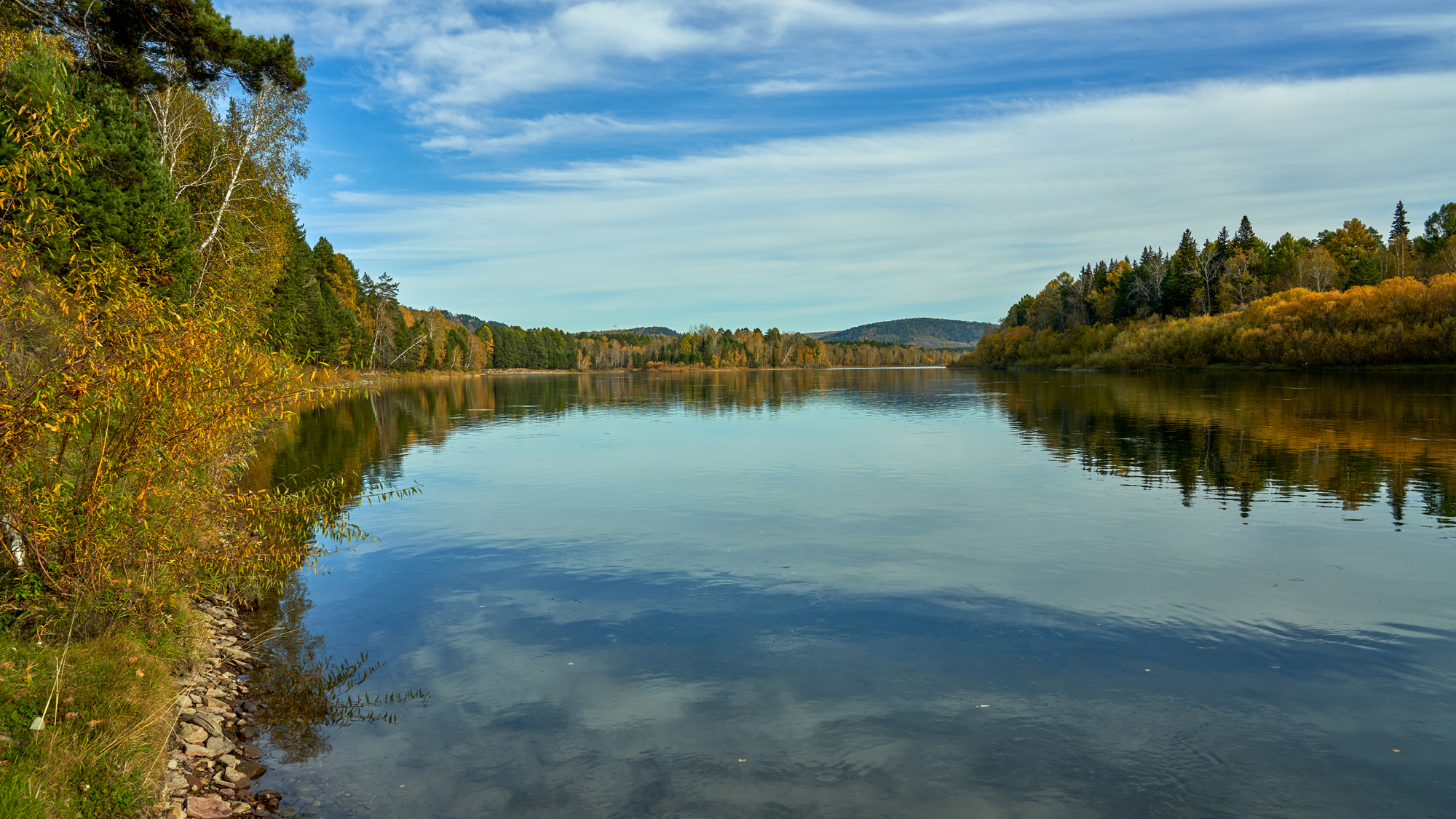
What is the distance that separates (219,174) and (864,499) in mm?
31059

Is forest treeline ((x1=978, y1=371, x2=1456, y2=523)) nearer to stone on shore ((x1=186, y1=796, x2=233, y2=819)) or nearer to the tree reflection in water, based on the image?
the tree reflection in water

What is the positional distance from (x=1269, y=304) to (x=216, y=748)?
11484cm

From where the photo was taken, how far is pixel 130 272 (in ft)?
32.0

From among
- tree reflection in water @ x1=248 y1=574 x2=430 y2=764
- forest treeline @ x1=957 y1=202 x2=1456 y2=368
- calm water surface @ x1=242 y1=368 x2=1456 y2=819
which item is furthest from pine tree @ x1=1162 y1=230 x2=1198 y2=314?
tree reflection in water @ x1=248 y1=574 x2=430 y2=764

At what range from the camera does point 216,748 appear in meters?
8.20

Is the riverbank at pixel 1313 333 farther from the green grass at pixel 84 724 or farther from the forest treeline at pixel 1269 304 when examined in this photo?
the green grass at pixel 84 724

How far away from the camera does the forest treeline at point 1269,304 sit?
79875 mm

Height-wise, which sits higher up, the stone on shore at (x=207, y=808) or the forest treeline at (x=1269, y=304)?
the forest treeline at (x=1269, y=304)

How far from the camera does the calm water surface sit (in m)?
7.61

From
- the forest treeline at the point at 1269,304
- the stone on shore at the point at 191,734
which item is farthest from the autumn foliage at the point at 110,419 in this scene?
the forest treeline at the point at 1269,304

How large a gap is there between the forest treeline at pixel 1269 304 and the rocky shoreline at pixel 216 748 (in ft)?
325

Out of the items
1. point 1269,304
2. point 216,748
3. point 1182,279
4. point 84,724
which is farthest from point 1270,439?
point 1182,279

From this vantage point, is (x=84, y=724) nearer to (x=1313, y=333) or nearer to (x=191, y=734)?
(x=191, y=734)

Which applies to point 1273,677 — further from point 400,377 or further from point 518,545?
point 400,377
